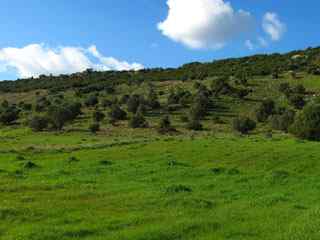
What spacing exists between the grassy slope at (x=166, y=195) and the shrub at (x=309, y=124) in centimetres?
1358

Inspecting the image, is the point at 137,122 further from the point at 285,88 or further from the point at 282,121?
the point at 285,88

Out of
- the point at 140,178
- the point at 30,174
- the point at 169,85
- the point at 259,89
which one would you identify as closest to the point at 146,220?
the point at 140,178

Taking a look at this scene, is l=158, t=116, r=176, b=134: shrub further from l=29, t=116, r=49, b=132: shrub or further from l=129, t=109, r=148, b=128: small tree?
l=29, t=116, r=49, b=132: shrub

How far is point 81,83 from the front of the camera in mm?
124375

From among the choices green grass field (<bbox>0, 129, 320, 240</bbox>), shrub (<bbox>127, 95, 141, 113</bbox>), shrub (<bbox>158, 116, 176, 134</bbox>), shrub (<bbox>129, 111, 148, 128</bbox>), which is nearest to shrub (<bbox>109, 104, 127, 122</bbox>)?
shrub (<bbox>127, 95, 141, 113</bbox>)

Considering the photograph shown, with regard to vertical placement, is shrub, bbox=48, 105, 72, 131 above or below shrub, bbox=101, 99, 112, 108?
below

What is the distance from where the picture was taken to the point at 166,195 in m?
16.9

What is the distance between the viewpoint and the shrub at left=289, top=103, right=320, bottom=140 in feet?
149

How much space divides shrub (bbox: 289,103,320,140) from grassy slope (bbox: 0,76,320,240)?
13.6m

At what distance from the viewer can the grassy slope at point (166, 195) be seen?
1173 cm

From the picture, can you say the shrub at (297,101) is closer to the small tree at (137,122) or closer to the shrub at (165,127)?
the shrub at (165,127)

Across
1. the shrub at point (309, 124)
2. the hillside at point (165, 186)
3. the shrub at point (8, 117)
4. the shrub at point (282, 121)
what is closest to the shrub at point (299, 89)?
the hillside at point (165, 186)

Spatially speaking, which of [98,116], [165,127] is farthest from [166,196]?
[98,116]

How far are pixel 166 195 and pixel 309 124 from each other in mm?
32668
